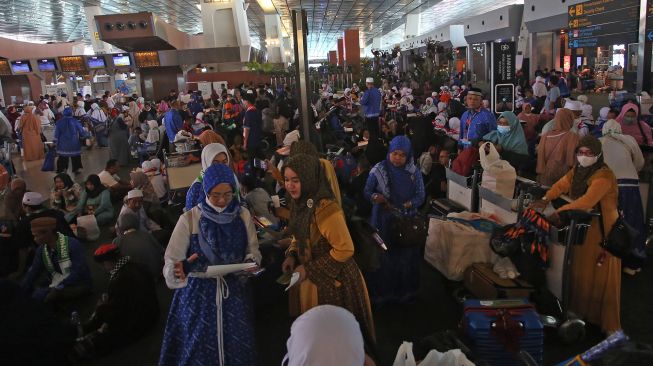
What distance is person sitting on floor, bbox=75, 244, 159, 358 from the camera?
3.74 metres

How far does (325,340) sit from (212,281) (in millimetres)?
1128

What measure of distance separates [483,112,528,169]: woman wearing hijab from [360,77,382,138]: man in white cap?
4286 millimetres

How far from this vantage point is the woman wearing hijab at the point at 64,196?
680 centimetres

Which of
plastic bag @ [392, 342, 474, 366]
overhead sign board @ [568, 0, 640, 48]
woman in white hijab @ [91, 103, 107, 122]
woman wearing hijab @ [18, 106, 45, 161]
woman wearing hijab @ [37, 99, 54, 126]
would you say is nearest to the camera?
plastic bag @ [392, 342, 474, 366]

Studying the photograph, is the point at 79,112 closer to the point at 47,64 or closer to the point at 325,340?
the point at 47,64

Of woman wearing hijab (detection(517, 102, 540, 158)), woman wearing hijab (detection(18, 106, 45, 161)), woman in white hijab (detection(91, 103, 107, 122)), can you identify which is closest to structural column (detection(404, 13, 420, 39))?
woman in white hijab (detection(91, 103, 107, 122))

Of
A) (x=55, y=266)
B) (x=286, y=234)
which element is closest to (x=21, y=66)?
(x=55, y=266)

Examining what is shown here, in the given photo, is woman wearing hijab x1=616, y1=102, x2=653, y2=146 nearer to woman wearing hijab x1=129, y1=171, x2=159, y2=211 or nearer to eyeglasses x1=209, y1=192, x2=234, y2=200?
eyeglasses x1=209, y1=192, x2=234, y2=200

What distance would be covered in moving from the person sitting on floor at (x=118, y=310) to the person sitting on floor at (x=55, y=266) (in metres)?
0.68

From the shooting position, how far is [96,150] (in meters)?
14.9

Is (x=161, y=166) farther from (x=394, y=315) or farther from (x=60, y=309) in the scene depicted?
(x=394, y=315)

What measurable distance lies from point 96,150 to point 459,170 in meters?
12.4

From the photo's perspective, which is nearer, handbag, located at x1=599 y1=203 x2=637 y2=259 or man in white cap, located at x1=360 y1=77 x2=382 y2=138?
handbag, located at x1=599 y1=203 x2=637 y2=259

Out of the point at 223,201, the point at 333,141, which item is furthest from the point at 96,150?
the point at 223,201
